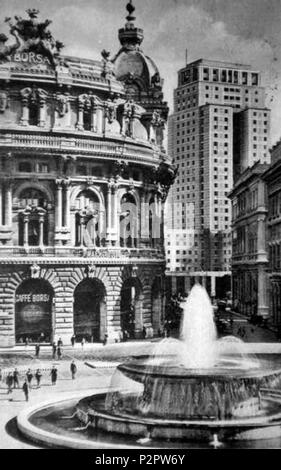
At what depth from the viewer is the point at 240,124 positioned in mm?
125125

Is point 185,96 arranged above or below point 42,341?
above

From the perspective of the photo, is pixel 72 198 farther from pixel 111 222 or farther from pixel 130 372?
pixel 130 372

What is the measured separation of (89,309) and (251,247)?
31.0 m

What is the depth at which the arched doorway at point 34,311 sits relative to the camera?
50.0 meters

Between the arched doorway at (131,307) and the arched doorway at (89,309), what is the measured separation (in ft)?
7.04

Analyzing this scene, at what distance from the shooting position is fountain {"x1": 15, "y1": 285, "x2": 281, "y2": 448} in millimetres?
22547

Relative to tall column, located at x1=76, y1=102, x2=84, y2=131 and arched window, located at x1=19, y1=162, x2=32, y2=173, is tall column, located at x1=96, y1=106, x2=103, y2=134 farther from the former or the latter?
arched window, located at x1=19, y1=162, x2=32, y2=173

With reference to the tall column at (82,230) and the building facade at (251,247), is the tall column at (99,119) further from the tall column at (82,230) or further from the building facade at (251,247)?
the building facade at (251,247)

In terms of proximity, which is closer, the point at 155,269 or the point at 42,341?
the point at 42,341

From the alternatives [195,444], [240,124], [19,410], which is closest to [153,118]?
[19,410]

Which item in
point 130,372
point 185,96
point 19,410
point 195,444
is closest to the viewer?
point 195,444

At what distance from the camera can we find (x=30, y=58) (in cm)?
5088

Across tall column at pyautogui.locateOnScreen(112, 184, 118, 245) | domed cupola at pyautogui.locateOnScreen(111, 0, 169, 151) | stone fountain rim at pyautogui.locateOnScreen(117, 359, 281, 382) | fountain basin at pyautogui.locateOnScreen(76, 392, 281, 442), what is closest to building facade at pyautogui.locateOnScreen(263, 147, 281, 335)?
domed cupola at pyautogui.locateOnScreen(111, 0, 169, 151)

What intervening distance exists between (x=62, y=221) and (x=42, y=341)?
8.42 meters
